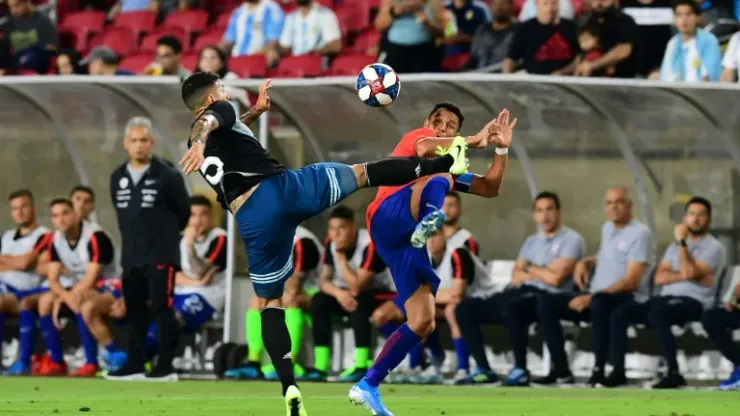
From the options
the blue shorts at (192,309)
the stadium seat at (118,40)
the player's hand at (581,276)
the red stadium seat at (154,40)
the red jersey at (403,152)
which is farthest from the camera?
the stadium seat at (118,40)

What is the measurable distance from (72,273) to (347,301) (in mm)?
2786

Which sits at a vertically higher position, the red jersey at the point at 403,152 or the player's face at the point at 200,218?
the player's face at the point at 200,218

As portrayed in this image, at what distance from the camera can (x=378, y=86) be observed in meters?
9.32

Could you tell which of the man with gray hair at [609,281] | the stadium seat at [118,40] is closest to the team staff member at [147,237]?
the man with gray hair at [609,281]

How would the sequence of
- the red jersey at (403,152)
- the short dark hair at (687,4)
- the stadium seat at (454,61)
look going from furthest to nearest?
the stadium seat at (454,61) → the short dark hair at (687,4) → the red jersey at (403,152)

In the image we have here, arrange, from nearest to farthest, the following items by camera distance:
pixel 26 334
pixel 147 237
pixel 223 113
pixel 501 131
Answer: pixel 223 113 < pixel 501 131 < pixel 147 237 < pixel 26 334

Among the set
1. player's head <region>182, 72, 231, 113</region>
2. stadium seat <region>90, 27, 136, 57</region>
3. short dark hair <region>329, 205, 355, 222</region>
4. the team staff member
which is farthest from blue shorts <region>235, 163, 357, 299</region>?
stadium seat <region>90, 27, 136, 57</region>

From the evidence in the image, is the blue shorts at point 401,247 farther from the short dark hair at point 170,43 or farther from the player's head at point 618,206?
the short dark hair at point 170,43

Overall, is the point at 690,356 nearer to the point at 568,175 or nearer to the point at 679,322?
the point at 679,322

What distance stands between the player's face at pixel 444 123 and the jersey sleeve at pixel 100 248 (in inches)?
200

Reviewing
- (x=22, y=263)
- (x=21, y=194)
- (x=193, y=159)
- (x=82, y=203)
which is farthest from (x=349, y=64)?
(x=193, y=159)

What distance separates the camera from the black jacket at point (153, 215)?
502 inches

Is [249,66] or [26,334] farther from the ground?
[249,66]

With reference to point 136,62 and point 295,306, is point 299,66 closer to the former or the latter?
point 136,62
